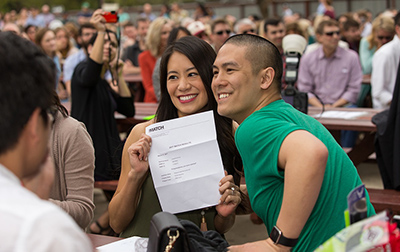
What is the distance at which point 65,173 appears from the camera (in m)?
2.44

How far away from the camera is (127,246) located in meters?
2.18

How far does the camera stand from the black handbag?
5.94 ft

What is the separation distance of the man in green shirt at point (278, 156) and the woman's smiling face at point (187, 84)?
52cm

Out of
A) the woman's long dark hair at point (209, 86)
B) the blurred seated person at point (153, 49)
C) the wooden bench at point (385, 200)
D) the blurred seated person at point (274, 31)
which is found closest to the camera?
the woman's long dark hair at point (209, 86)

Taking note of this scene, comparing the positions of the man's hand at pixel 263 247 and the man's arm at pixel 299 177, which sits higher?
the man's arm at pixel 299 177

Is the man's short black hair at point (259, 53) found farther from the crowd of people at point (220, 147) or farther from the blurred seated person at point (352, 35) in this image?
the blurred seated person at point (352, 35)

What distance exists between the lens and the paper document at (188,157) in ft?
7.95

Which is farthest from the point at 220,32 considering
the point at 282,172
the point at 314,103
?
the point at 282,172

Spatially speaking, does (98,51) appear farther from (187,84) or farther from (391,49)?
(391,49)

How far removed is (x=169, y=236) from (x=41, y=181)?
64cm

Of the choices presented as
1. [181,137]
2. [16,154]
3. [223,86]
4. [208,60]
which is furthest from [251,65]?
[16,154]

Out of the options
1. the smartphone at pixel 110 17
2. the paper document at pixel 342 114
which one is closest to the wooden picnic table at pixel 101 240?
the smartphone at pixel 110 17

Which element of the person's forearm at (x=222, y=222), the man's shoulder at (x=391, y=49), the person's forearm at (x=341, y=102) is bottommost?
the person's forearm at (x=341, y=102)

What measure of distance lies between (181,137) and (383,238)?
1153mm
